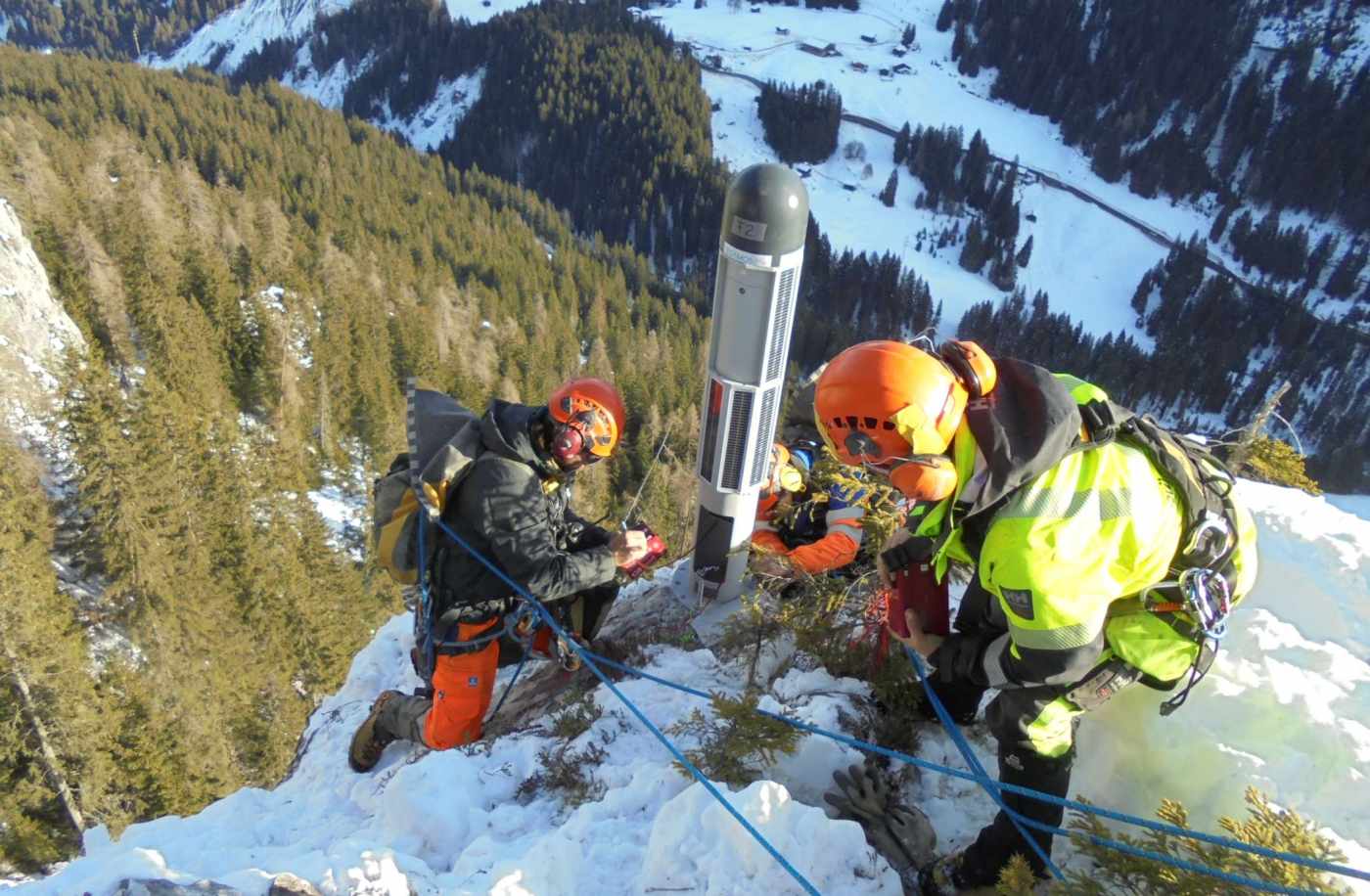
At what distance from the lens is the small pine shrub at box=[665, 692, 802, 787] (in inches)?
152

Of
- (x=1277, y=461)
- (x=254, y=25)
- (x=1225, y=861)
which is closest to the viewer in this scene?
(x=1225, y=861)

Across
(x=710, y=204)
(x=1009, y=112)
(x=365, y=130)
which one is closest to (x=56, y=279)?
(x=365, y=130)

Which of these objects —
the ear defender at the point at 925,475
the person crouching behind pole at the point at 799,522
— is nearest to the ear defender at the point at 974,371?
→ the ear defender at the point at 925,475

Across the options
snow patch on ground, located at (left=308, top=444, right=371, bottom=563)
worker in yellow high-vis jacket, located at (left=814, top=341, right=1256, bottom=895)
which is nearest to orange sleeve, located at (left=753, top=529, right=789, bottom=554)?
worker in yellow high-vis jacket, located at (left=814, top=341, right=1256, bottom=895)

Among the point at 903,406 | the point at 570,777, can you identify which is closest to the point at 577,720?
the point at 570,777

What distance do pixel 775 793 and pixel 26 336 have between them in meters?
43.8

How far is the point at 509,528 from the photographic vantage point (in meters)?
5.34

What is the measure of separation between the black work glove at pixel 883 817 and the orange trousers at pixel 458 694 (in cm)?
308

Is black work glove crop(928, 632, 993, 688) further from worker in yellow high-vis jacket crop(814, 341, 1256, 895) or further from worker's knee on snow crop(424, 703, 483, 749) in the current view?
worker's knee on snow crop(424, 703, 483, 749)

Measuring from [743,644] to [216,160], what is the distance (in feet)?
290

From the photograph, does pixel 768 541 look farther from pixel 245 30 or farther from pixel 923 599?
pixel 245 30

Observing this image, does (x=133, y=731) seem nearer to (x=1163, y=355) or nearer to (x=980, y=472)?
(x=980, y=472)

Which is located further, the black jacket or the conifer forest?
the conifer forest

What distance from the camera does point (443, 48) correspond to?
142375 mm
